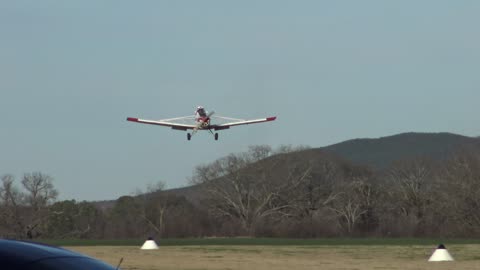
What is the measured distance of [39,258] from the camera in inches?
266

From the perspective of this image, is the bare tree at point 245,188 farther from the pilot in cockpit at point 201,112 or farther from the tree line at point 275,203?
the pilot in cockpit at point 201,112

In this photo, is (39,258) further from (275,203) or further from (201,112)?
(275,203)

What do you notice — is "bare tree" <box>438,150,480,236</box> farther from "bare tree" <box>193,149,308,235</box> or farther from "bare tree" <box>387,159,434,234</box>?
"bare tree" <box>193,149,308,235</box>

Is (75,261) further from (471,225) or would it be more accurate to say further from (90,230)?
(90,230)

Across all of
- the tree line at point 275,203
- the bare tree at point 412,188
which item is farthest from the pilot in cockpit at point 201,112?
the bare tree at point 412,188

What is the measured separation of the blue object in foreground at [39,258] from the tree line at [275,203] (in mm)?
90467

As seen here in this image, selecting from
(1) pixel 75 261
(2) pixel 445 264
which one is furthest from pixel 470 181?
(1) pixel 75 261

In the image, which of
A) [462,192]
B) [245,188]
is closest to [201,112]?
[462,192]

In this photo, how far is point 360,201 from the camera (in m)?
127

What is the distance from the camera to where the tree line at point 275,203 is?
104 meters

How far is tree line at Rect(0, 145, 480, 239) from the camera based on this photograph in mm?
104500

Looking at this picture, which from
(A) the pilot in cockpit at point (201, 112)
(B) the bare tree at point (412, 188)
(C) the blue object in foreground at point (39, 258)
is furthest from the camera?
(B) the bare tree at point (412, 188)

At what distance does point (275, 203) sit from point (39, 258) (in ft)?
409

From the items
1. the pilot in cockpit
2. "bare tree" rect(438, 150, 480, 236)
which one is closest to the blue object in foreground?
the pilot in cockpit
